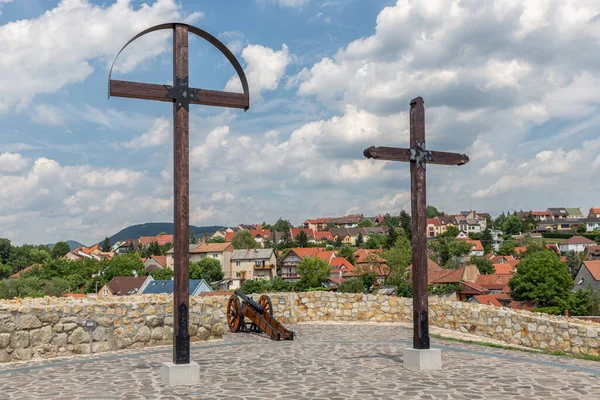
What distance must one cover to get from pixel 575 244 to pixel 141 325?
11668 cm

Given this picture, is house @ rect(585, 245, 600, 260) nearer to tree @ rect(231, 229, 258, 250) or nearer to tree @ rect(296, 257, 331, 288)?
tree @ rect(296, 257, 331, 288)

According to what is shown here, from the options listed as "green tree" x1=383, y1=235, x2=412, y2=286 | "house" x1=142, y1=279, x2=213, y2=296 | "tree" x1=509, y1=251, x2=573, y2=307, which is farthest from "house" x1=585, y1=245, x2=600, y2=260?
"house" x1=142, y1=279, x2=213, y2=296

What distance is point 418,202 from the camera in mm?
8500

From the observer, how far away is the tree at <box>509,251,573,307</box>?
4525 centimetres

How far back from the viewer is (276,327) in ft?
38.0

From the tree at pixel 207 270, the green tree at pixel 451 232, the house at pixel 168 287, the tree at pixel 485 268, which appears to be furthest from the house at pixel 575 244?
the house at pixel 168 287

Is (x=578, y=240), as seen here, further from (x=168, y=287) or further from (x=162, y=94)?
(x=162, y=94)

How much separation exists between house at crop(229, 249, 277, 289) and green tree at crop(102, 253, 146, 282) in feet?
46.5

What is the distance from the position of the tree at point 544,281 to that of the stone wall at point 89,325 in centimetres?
4045

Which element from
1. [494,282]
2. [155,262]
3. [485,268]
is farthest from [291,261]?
[494,282]

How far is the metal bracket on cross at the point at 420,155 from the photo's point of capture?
8562 mm

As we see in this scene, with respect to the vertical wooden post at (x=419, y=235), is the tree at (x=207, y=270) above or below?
below

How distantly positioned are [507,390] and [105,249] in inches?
5703

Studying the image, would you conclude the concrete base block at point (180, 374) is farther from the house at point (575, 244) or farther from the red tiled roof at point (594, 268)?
the house at point (575, 244)
